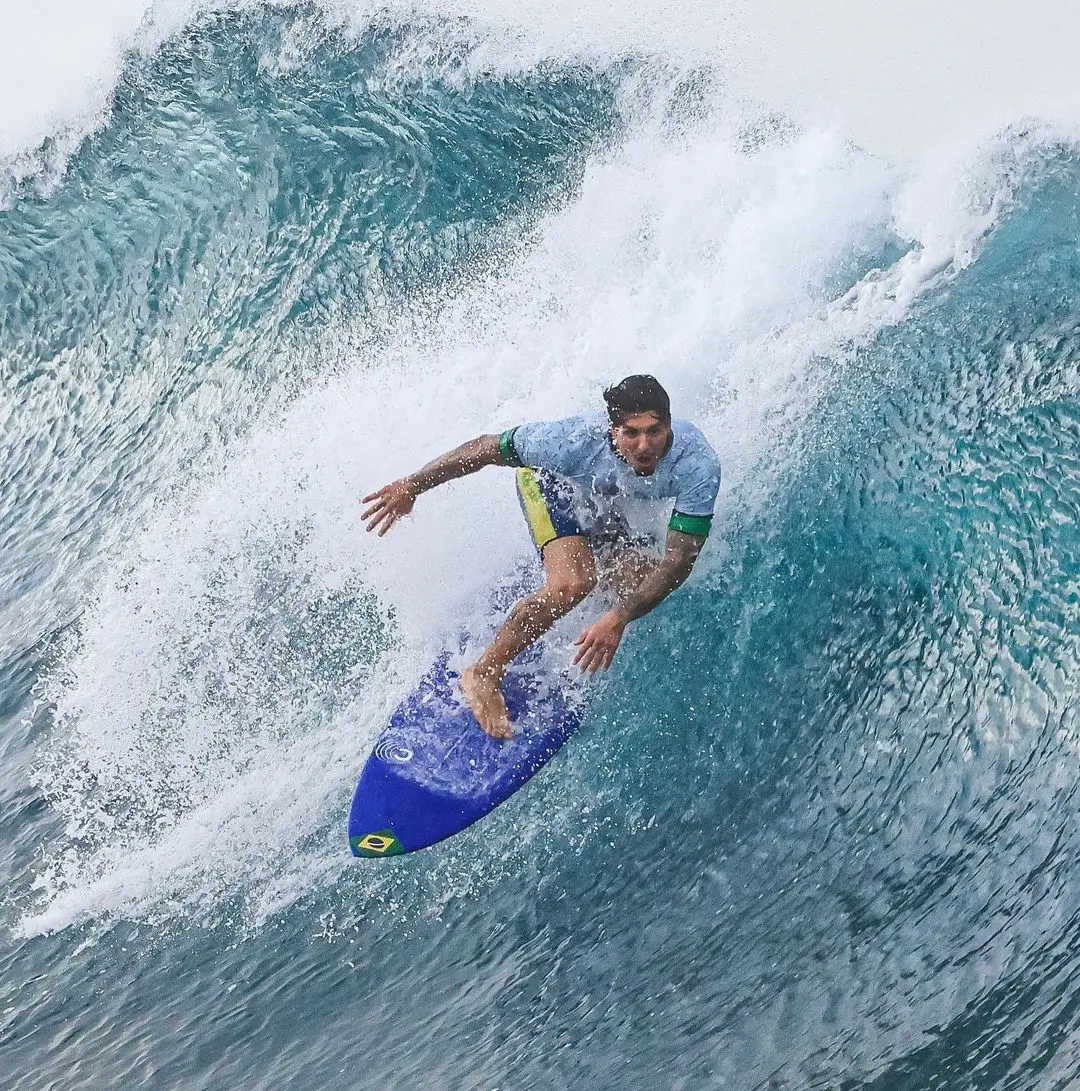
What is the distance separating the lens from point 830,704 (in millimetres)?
4816

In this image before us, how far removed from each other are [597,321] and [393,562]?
163 centimetres

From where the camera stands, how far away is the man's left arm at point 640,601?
14.1ft

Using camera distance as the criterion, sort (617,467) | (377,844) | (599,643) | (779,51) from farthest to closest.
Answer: (779,51)
(377,844)
(617,467)
(599,643)

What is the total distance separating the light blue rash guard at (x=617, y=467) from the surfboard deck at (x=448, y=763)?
2.46 ft

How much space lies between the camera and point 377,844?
468 cm

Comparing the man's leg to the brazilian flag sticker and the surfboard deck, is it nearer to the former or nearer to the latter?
the surfboard deck

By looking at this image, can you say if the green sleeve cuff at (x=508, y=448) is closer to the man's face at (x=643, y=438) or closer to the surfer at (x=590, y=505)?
the surfer at (x=590, y=505)

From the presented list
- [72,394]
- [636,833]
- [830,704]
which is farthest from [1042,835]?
[72,394]

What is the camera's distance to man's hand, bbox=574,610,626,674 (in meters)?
4.27

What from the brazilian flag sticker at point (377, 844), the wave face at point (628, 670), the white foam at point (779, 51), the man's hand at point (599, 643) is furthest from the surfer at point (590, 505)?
the white foam at point (779, 51)

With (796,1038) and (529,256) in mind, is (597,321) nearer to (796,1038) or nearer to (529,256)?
(529,256)

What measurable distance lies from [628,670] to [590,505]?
0.77 m

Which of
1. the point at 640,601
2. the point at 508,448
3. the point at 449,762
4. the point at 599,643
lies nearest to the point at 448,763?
the point at 449,762

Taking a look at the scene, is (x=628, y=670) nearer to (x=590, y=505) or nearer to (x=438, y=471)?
(x=590, y=505)
